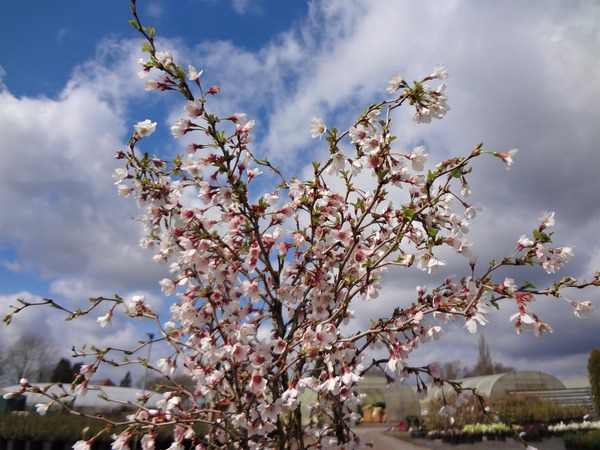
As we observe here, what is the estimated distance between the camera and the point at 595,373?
14.3 meters

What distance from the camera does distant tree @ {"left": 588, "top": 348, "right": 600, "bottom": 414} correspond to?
46.7ft

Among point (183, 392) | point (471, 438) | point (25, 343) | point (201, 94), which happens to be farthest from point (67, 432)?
point (25, 343)

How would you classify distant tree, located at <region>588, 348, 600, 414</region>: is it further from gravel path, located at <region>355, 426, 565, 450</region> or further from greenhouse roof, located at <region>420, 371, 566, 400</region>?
greenhouse roof, located at <region>420, 371, 566, 400</region>

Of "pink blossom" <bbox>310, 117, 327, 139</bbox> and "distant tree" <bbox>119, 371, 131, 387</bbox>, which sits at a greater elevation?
"distant tree" <bbox>119, 371, 131, 387</bbox>

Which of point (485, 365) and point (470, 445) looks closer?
point (470, 445)

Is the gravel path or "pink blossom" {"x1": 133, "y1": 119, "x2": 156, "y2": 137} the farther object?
the gravel path

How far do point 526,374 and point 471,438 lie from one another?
41.2ft

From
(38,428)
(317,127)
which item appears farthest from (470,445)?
(317,127)

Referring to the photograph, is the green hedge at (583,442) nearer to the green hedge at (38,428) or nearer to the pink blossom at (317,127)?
the green hedge at (38,428)

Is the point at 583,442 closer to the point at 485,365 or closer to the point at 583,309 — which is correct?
the point at 583,309

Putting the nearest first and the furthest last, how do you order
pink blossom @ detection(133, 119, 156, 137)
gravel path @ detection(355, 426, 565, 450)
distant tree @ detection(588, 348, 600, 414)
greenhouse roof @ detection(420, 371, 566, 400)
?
pink blossom @ detection(133, 119, 156, 137) < gravel path @ detection(355, 426, 565, 450) < distant tree @ detection(588, 348, 600, 414) < greenhouse roof @ detection(420, 371, 566, 400)

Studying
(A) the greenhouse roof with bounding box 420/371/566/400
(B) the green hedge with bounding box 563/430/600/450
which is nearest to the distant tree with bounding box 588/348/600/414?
(B) the green hedge with bounding box 563/430/600/450

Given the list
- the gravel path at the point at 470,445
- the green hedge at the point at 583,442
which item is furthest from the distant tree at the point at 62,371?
the green hedge at the point at 583,442

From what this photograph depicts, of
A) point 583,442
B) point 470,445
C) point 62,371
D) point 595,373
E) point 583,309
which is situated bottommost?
point 470,445
